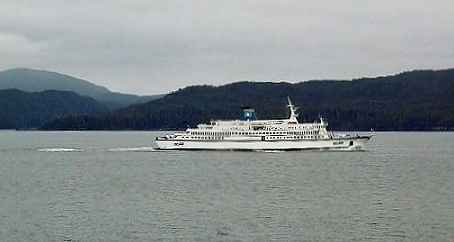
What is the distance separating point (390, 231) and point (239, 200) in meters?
15.4

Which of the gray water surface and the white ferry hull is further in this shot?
the white ferry hull

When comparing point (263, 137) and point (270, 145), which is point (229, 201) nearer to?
point (263, 137)

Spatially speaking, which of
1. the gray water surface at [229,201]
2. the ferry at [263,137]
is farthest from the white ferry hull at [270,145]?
the gray water surface at [229,201]

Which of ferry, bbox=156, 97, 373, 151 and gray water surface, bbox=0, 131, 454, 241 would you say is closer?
gray water surface, bbox=0, 131, 454, 241

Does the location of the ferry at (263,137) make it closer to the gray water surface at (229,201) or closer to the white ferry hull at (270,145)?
the white ferry hull at (270,145)

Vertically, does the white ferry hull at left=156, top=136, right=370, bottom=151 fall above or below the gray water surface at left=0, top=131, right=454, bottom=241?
above

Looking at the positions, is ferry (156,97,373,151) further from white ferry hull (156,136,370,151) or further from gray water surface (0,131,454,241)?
gray water surface (0,131,454,241)

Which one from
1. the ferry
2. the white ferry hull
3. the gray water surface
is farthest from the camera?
the white ferry hull

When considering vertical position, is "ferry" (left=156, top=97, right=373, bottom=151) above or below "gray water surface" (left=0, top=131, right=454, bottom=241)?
above

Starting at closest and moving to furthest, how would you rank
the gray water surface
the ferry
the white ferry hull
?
the gray water surface
the ferry
the white ferry hull

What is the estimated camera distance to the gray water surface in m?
43.0

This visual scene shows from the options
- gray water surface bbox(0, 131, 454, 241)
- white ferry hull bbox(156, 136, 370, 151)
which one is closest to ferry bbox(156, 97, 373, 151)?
white ferry hull bbox(156, 136, 370, 151)

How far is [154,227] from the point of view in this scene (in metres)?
44.4

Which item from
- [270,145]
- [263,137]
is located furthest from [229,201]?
[270,145]
